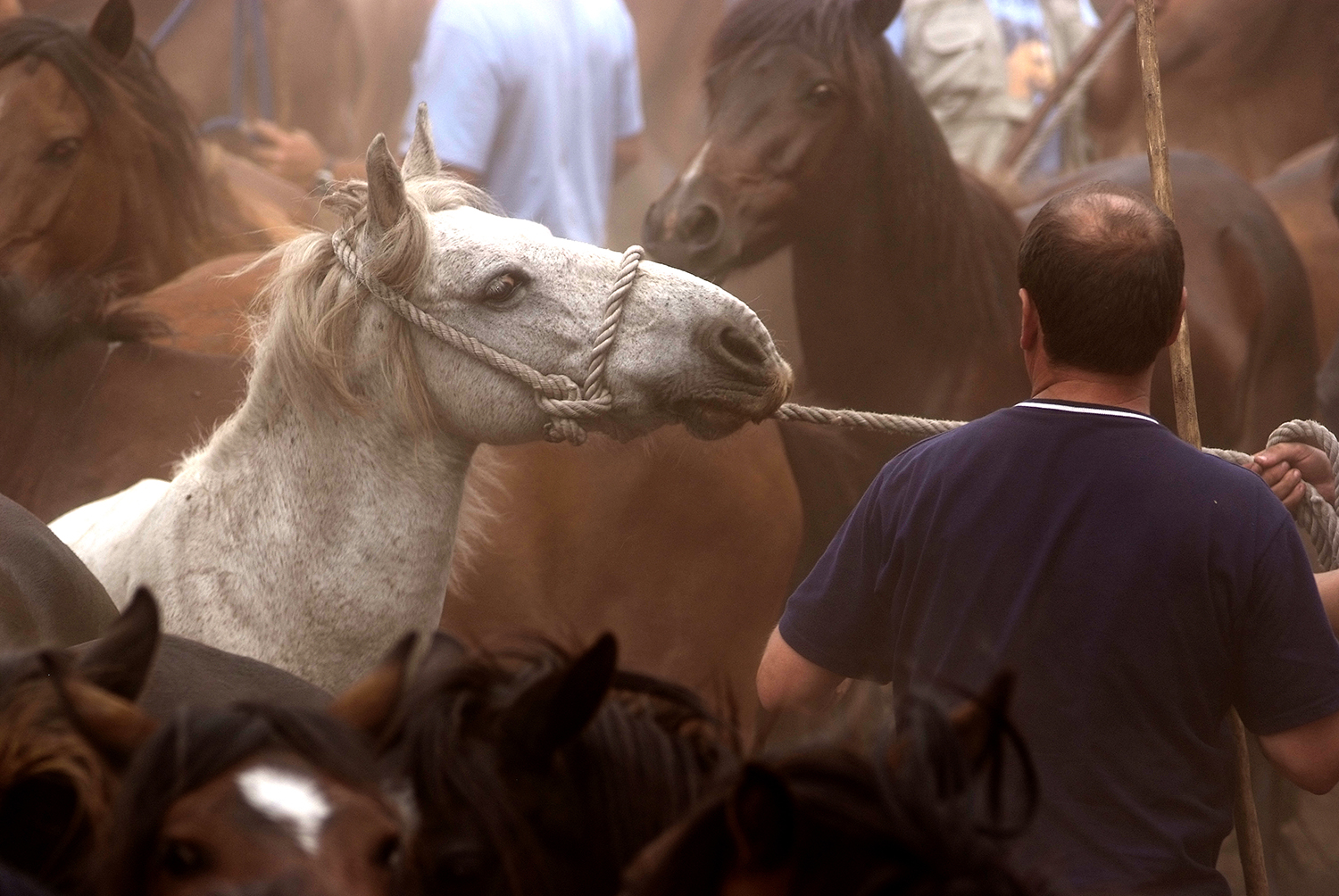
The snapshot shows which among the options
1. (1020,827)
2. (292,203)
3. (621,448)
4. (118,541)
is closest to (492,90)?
(292,203)

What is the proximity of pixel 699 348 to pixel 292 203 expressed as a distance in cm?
356

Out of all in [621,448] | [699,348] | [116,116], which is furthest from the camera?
[116,116]

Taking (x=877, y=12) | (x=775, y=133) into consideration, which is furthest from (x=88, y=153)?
(x=877, y=12)

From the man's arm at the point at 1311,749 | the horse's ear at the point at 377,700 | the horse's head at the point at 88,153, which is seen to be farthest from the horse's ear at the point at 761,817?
the horse's head at the point at 88,153

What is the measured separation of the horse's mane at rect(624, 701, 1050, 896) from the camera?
117cm

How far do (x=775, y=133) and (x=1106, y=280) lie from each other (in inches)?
95.5

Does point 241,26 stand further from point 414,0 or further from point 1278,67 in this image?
point 1278,67

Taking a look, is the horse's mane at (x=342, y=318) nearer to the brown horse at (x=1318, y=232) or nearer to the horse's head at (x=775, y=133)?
the horse's head at (x=775, y=133)

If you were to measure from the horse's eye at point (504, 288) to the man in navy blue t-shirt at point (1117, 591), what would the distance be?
933 mm

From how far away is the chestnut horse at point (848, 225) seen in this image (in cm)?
408

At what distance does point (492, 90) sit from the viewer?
16.1 feet

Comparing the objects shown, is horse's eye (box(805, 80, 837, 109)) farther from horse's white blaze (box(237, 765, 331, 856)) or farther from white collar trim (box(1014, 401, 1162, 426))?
horse's white blaze (box(237, 765, 331, 856))

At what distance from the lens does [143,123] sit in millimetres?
4141

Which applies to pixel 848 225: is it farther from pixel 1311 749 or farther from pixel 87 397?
pixel 1311 749
